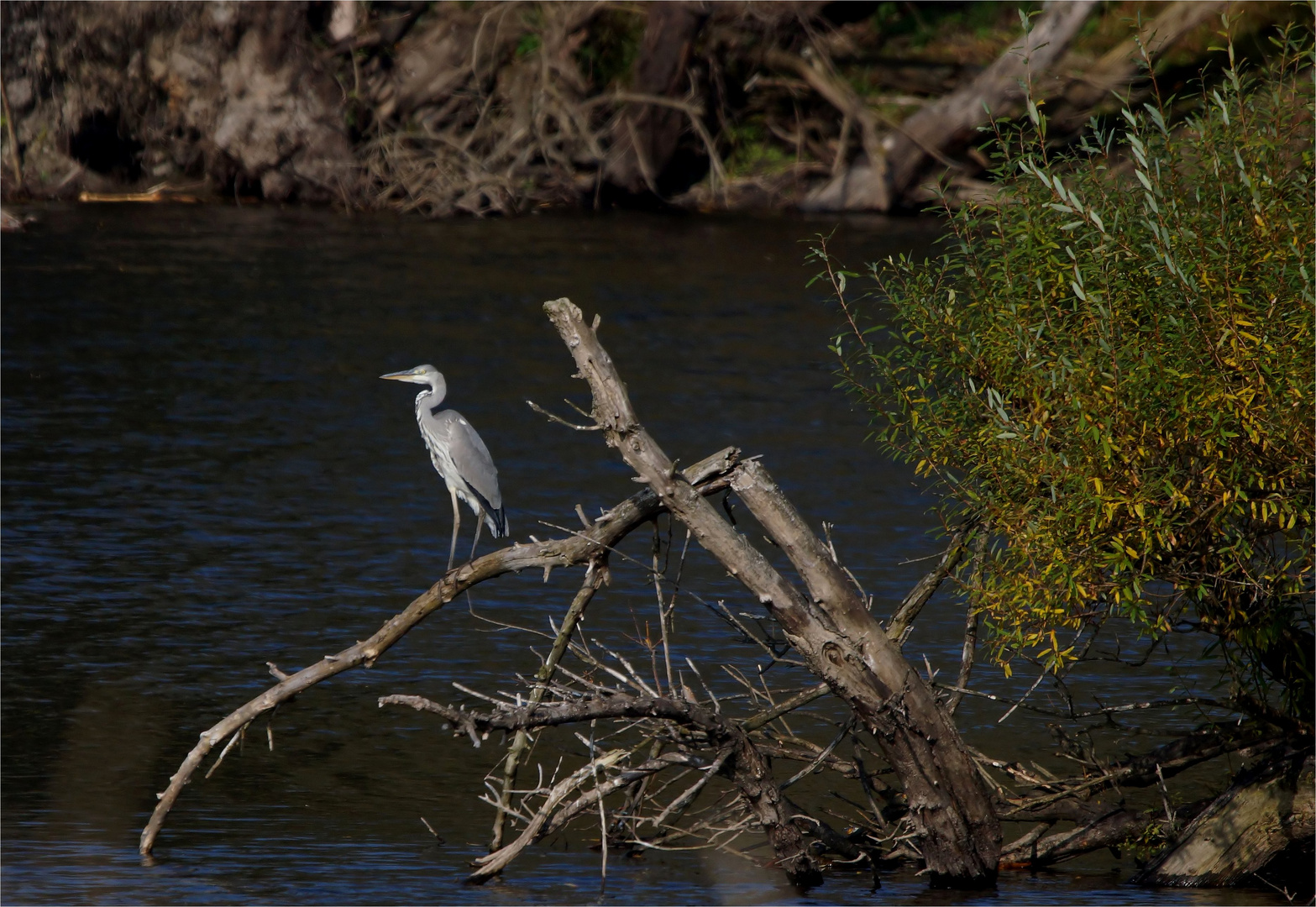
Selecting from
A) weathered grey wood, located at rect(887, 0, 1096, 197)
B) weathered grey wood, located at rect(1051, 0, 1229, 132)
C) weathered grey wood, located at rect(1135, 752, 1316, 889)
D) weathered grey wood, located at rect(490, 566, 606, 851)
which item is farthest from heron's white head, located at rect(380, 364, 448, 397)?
weathered grey wood, located at rect(1051, 0, 1229, 132)

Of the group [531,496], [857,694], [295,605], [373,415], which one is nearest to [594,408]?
[857,694]

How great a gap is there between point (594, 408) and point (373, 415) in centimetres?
1281

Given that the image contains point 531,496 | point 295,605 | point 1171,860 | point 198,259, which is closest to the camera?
point 1171,860

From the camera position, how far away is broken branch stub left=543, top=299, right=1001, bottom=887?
7.71m

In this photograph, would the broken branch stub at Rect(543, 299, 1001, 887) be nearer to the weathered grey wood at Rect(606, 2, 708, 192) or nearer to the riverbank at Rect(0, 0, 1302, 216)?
the riverbank at Rect(0, 0, 1302, 216)

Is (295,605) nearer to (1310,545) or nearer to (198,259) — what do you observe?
(1310,545)

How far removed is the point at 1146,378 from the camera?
776 centimetres

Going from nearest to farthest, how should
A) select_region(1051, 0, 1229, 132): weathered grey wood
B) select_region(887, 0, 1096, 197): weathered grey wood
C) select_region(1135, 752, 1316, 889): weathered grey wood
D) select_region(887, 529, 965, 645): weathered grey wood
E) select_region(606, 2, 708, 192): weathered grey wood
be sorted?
select_region(1135, 752, 1316, 889): weathered grey wood, select_region(887, 529, 965, 645): weathered grey wood, select_region(887, 0, 1096, 197): weathered grey wood, select_region(1051, 0, 1229, 132): weathered grey wood, select_region(606, 2, 708, 192): weathered grey wood

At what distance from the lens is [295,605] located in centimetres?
1395

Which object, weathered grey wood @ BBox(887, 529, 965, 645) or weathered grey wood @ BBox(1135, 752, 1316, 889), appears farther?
weathered grey wood @ BBox(887, 529, 965, 645)

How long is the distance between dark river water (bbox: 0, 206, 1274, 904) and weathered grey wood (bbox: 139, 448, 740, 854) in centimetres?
90

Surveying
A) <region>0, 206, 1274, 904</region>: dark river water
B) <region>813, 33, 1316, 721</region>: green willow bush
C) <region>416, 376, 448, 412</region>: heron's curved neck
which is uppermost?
<region>813, 33, 1316, 721</region>: green willow bush

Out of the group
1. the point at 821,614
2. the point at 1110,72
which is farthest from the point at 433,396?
the point at 1110,72

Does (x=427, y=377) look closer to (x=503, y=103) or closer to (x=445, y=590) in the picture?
(x=445, y=590)
